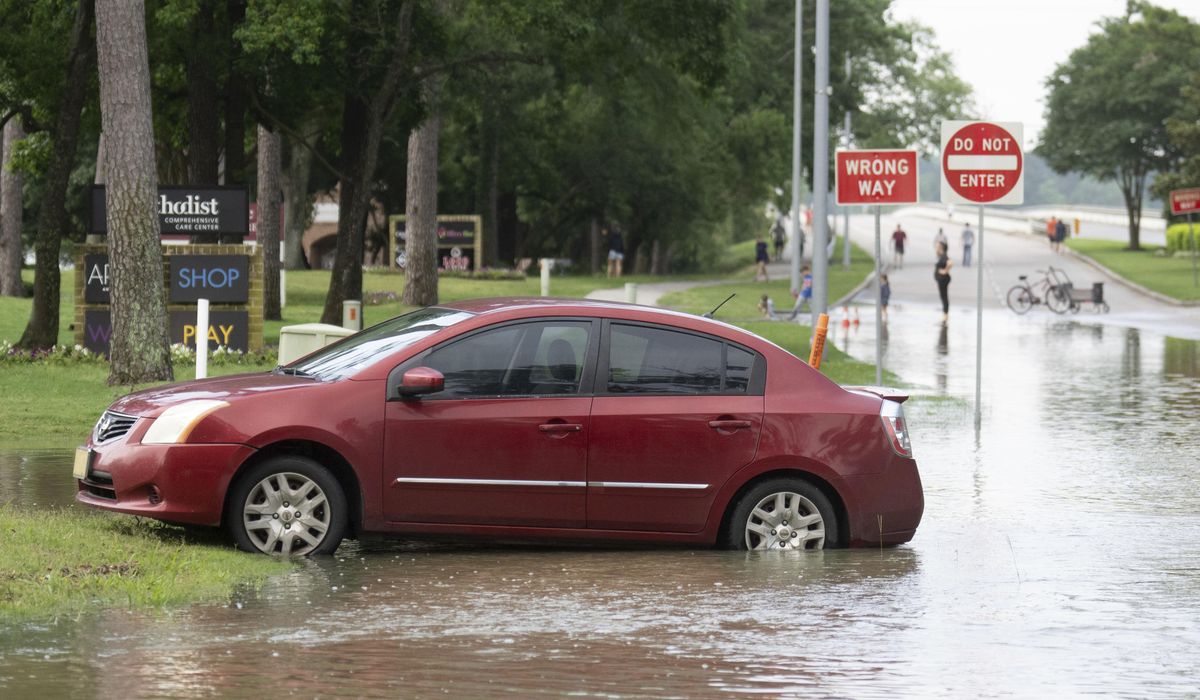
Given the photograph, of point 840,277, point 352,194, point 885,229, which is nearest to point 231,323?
point 352,194

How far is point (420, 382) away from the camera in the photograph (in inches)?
362

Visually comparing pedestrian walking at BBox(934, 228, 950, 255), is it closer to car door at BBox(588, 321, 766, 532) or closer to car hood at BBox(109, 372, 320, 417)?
car door at BBox(588, 321, 766, 532)

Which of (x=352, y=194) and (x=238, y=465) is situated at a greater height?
(x=352, y=194)

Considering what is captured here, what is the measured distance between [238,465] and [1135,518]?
597 centimetres

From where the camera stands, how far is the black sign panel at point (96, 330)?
22.2 meters

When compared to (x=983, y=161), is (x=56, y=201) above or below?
below

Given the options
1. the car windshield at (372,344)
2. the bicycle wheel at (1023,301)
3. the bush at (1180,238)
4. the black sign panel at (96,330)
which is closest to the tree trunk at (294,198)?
the bicycle wheel at (1023,301)

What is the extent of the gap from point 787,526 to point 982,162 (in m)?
9.11

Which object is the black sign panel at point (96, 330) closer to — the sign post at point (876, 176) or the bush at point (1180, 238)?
the sign post at point (876, 176)

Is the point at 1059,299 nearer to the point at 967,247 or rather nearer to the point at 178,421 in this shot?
the point at 967,247

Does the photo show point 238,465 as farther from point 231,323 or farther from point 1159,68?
point 1159,68

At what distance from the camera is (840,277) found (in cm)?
6284

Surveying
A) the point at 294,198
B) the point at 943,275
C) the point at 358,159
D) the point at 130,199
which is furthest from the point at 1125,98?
the point at 130,199

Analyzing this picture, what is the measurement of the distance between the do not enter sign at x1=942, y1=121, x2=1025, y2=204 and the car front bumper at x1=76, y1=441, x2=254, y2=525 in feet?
Result: 34.4
